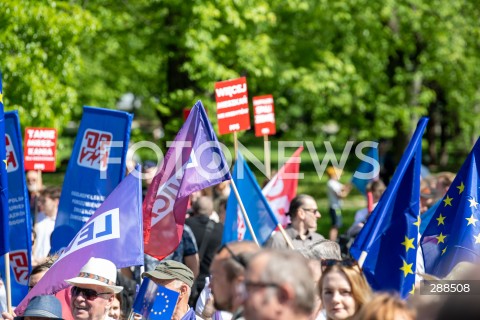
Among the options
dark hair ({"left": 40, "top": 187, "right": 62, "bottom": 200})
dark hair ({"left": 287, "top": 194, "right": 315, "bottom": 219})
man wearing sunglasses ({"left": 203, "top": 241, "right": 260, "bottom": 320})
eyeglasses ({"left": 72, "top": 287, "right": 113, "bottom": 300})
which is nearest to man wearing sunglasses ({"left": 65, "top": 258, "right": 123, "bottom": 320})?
eyeglasses ({"left": 72, "top": 287, "right": 113, "bottom": 300})

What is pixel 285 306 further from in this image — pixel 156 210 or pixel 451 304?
pixel 156 210

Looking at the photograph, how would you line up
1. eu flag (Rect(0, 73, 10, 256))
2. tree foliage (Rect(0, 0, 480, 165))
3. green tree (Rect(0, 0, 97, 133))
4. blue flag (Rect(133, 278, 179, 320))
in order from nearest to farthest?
blue flag (Rect(133, 278, 179, 320))
eu flag (Rect(0, 73, 10, 256))
green tree (Rect(0, 0, 97, 133))
tree foliage (Rect(0, 0, 480, 165))

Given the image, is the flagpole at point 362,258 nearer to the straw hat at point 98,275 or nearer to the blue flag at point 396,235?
the blue flag at point 396,235

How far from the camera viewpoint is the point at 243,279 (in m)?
4.17

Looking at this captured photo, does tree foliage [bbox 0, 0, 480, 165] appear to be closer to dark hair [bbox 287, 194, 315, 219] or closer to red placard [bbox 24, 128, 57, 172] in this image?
red placard [bbox 24, 128, 57, 172]

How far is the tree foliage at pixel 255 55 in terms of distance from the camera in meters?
14.4

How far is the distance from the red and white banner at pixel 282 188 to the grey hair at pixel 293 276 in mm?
7302

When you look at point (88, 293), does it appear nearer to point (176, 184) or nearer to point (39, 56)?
point (176, 184)

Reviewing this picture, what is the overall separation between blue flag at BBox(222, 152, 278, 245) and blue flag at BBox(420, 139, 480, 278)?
4.65 feet

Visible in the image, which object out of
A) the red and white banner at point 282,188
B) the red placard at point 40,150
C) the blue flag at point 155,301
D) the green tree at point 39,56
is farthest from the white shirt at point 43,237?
the blue flag at point 155,301

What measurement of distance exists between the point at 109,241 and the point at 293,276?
316 cm

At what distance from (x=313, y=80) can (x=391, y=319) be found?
16479 millimetres

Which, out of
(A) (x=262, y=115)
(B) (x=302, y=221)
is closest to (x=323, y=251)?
(B) (x=302, y=221)

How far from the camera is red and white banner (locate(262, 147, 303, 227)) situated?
11.3m
